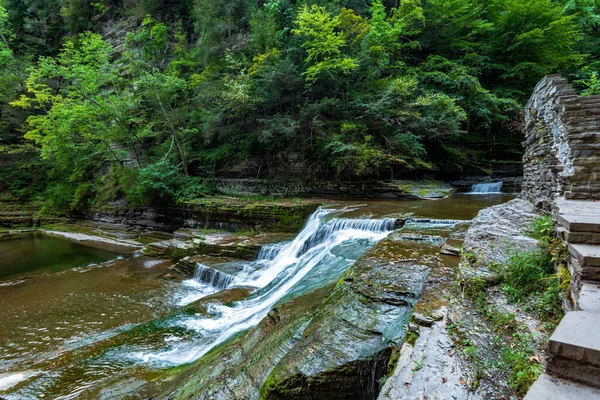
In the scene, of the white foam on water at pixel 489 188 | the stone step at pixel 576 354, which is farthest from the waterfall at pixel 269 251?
the white foam on water at pixel 489 188

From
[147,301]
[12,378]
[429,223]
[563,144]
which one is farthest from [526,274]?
[147,301]

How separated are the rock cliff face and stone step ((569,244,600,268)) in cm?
245

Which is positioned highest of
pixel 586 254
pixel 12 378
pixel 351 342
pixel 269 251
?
pixel 586 254

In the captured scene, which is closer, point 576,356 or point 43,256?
point 576,356

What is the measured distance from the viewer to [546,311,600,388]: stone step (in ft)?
4.30

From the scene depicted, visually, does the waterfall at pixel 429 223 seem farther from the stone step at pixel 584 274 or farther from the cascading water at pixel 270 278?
the stone step at pixel 584 274

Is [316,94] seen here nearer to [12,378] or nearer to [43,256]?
[12,378]

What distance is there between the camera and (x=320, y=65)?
1066 centimetres

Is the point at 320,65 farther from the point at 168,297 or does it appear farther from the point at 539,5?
the point at 539,5

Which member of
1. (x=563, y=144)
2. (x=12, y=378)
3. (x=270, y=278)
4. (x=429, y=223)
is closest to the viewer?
(x=12, y=378)

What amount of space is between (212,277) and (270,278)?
179 centimetres

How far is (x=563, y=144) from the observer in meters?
4.46

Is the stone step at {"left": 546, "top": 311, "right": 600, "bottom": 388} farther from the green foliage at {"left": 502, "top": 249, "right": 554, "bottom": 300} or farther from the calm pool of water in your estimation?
the calm pool of water

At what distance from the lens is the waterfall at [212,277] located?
7.52 metres
